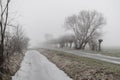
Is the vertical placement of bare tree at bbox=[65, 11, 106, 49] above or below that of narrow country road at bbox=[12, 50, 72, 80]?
above

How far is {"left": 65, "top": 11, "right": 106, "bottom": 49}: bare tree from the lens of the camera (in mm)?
54156

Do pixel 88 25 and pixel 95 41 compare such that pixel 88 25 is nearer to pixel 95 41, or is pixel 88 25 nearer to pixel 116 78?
pixel 95 41

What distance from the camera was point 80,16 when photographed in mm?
57281

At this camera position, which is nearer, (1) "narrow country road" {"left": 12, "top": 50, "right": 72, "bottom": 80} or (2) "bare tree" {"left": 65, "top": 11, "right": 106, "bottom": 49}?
(1) "narrow country road" {"left": 12, "top": 50, "right": 72, "bottom": 80}

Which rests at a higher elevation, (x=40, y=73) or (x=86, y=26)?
(x=86, y=26)

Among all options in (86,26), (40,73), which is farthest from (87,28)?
(40,73)

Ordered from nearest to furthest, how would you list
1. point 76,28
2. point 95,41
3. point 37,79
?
1. point 37,79
2. point 95,41
3. point 76,28

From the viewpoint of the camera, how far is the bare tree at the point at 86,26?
54156 millimetres

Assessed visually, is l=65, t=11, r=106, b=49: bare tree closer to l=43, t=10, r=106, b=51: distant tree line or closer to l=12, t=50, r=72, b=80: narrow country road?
l=43, t=10, r=106, b=51: distant tree line

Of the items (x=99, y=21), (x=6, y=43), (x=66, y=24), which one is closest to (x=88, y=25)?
(x=99, y=21)

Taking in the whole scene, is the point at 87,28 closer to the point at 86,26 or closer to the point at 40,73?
the point at 86,26

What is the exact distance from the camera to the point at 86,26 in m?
54.8

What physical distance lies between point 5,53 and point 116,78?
36.3ft

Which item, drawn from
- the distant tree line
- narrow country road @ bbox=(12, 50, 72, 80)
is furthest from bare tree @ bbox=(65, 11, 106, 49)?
narrow country road @ bbox=(12, 50, 72, 80)
